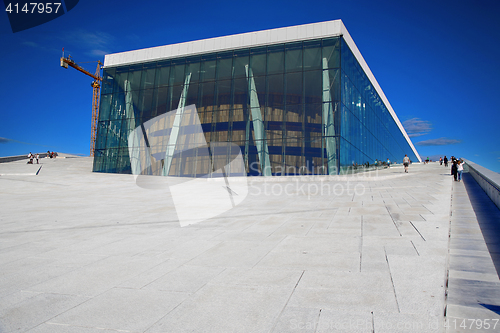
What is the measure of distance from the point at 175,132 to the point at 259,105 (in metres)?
9.60

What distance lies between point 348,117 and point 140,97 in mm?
22366

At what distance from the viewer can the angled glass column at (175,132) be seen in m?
32.5

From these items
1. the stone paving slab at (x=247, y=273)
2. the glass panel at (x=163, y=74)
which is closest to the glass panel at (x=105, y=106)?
the glass panel at (x=163, y=74)

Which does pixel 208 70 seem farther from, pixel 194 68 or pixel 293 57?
pixel 293 57

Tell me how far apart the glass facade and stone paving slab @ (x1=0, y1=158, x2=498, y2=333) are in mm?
19107

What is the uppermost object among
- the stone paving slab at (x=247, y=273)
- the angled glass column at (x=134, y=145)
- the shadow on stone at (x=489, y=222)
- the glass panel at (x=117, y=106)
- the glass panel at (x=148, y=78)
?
the glass panel at (x=148, y=78)

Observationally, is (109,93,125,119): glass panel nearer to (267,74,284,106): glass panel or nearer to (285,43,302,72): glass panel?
(267,74,284,106): glass panel

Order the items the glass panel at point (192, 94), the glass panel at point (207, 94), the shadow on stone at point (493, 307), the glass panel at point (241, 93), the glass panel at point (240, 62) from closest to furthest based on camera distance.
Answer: the shadow on stone at point (493, 307) → the glass panel at point (241, 93) → the glass panel at point (240, 62) → the glass panel at point (207, 94) → the glass panel at point (192, 94)

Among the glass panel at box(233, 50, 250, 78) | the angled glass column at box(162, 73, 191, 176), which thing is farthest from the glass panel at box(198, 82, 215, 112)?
the glass panel at box(233, 50, 250, 78)

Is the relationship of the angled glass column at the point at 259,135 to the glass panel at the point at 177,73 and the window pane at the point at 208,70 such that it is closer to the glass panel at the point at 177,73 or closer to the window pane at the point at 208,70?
the window pane at the point at 208,70

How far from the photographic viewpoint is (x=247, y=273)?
4406mm

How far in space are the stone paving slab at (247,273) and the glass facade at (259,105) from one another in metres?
19.1

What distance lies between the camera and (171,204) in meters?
12.4

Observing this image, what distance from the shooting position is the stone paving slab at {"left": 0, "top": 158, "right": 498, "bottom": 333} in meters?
3.03
